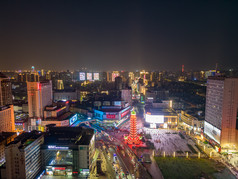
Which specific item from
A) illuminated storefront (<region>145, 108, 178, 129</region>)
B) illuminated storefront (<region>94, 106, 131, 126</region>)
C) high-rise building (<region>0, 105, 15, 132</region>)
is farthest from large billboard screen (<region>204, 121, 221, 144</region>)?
high-rise building (<region>0, 105, 15, 132</region>)

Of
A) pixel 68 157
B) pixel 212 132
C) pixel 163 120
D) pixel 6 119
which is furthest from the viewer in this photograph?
pixel 163 120

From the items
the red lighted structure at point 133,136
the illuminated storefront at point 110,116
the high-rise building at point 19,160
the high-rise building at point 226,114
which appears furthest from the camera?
the illuminated storefront at point 110,116

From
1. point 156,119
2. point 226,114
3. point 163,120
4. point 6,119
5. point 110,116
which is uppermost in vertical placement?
point 226,114

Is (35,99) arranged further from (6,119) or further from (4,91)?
(4,91)

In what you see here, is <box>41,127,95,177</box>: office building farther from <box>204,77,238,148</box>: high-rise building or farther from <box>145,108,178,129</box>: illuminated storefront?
<box>204,77,238,148</box>: high-rise building

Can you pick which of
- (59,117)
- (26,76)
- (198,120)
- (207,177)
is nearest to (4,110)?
(59,117)

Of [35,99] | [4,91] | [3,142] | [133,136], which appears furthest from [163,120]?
[4,91]

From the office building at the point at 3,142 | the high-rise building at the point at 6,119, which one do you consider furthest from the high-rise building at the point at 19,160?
the high-rise building at the point at 6,119

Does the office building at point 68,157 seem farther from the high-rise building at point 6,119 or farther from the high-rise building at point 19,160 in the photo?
the high-rise building at point 6,119

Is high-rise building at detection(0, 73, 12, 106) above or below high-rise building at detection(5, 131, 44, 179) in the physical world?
above
